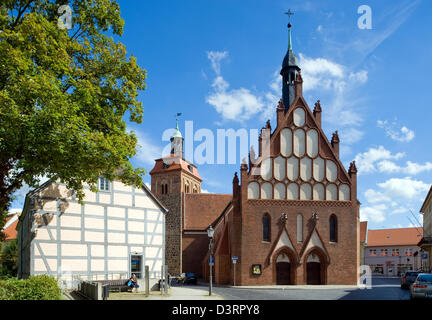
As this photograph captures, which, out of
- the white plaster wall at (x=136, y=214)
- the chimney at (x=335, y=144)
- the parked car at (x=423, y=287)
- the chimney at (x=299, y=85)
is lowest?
the parked car at (x=423, y=287)

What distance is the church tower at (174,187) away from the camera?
49812 millimetres

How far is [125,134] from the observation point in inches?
676

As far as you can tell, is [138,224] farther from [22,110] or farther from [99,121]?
[22,110]

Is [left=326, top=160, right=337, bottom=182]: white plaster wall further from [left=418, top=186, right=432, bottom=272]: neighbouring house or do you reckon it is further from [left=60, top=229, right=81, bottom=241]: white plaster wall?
[left=60, top=229, right=81, bottom=241]: white plaster wall

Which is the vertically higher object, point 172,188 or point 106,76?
point 106,76

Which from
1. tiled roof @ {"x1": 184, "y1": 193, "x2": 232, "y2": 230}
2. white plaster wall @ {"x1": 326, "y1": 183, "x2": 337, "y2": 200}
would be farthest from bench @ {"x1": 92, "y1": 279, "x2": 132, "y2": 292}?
tiled roof @ {"x1": 184, "y1": 193, "x2": 232, "y2": 230}

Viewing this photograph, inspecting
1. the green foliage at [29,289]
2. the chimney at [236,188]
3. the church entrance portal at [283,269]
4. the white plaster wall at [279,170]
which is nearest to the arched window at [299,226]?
the church entrance portal at [283,269]

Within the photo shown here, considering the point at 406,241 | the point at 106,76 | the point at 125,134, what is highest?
the point at 106,76

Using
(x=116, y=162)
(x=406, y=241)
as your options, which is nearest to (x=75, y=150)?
(x=116, y=162)

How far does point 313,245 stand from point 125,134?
882 inches

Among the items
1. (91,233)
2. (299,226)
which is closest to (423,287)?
(299,226)

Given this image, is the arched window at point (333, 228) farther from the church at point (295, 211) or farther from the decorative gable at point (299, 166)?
the decorative gable at point (299, 166)

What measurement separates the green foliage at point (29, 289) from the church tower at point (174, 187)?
119 feet

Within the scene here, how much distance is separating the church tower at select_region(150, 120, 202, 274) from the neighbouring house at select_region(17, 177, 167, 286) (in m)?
21.6
